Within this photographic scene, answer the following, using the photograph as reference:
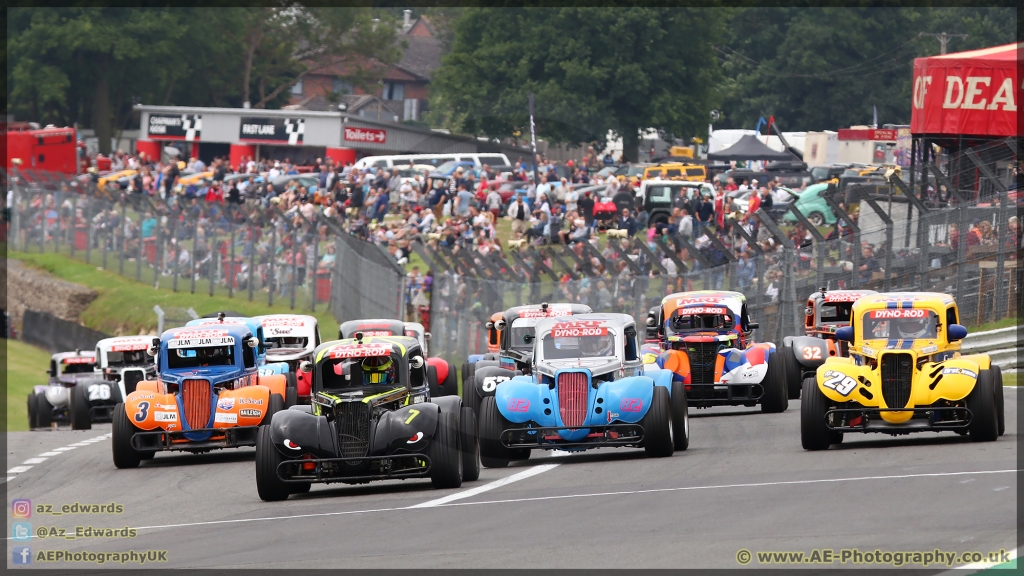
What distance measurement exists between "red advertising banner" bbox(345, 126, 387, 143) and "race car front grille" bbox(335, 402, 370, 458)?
188ft

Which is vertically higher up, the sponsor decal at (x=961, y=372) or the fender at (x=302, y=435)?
the sponsor decal at (x=961, y=372)

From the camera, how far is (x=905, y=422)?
16453 mm

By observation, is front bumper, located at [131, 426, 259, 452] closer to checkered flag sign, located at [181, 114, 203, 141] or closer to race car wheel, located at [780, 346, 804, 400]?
race car wheel, located at [780, 346, 804, 400]

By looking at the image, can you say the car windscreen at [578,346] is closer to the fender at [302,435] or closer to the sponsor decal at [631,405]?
the sponsor decal at [631,405]

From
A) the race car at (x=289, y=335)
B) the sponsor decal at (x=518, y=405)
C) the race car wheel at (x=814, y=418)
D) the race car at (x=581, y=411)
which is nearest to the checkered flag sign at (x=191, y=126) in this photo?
the race car at (x=289, y=335)

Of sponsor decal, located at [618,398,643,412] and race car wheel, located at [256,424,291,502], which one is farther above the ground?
sponsor decal, located at [618,398,643,412]

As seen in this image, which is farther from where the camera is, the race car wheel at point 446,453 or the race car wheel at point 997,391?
the race car wheel at point 997,391

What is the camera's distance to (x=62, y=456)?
21.9 meters

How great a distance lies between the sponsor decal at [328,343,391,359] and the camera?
15805mm

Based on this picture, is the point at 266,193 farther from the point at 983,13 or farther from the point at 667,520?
the point at 983,13

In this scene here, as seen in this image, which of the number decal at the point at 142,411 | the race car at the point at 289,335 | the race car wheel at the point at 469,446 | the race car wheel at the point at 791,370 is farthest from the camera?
the race car at the point at 289,335

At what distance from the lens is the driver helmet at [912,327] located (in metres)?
16.9

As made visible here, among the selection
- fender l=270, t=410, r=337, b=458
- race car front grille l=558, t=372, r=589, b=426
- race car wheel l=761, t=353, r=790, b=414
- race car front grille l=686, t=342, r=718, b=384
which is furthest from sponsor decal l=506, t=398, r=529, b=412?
race car wheel l=761, t=353, r=790, b=414

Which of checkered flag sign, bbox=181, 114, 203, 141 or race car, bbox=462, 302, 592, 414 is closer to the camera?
race car, bbox=462, 302, 592, 414
